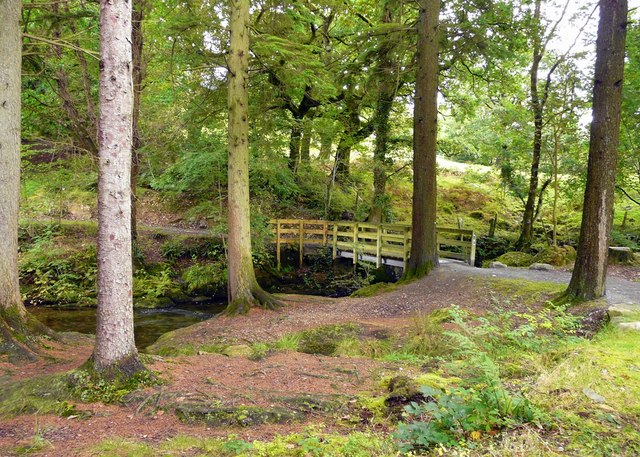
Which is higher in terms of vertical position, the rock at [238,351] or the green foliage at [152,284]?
the rock at [238,351]

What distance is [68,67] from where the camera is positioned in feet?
38.2

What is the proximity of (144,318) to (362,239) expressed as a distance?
777 centimetres

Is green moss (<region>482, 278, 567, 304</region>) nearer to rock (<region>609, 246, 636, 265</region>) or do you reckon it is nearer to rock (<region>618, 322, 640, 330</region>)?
rock (<region>618, 322, 640, 330</region>)

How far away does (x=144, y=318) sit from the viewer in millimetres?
10609

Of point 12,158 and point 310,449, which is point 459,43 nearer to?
point 12,158

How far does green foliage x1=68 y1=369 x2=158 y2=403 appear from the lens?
12.3ft

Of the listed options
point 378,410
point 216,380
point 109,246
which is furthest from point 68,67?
point 378,410

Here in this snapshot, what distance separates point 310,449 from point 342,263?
13192mm

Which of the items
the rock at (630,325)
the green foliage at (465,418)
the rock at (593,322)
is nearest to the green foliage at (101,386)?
the green foliage at (465,418)

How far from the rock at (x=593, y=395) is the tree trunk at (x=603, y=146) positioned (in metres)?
4.20

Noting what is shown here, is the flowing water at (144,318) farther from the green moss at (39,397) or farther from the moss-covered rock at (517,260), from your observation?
the moss-covered rock at (517,260)

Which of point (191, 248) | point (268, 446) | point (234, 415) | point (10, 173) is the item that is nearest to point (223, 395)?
point (234, 415)

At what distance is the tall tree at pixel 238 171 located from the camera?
28.7ft

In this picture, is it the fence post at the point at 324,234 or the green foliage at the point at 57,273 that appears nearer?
the green foliage at the point at 57,273
